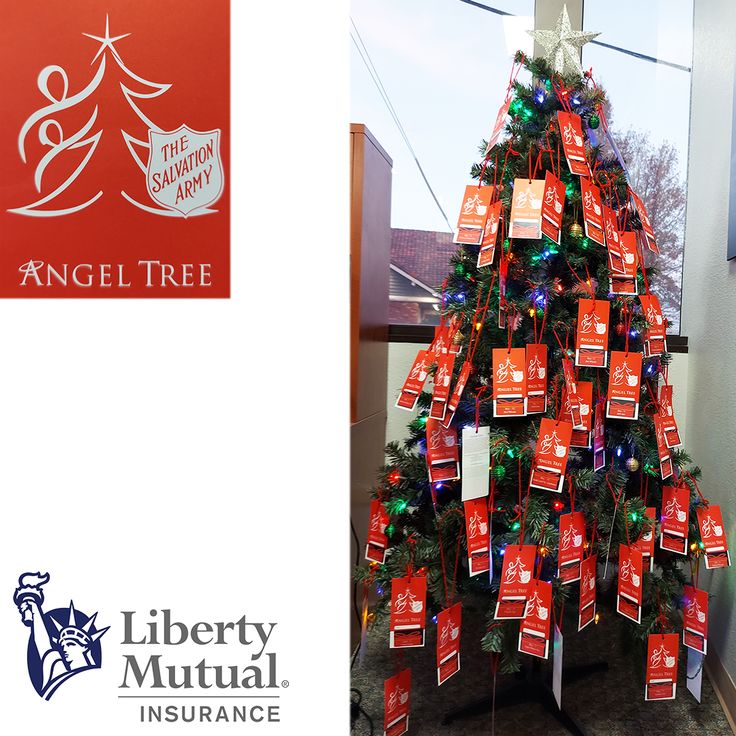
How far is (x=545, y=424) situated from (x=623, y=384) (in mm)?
244

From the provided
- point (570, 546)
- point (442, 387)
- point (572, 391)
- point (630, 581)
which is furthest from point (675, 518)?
point (442, 387)

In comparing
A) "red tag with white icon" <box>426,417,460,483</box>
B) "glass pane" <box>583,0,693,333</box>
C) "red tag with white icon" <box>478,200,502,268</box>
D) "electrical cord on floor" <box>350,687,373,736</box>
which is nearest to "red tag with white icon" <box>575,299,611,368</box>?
"red tag with white icon" <box>478,200,502,268</box>

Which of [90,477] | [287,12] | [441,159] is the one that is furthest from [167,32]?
[441,159]

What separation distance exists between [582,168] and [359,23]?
1.38 metres

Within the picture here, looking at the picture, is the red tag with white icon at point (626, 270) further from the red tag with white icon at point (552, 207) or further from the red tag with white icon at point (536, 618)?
the red tag with white icon at point (536, 618)

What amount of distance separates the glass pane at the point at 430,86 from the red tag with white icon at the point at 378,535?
1.06m

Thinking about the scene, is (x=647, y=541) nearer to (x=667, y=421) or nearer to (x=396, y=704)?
(x=667, y=421)

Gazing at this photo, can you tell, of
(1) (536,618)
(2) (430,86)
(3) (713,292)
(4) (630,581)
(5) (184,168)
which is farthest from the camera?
(2) (430,86)

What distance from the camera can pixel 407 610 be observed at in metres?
1.57

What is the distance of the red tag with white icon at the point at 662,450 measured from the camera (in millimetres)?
1683

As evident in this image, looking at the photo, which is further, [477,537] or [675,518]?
[675,518]

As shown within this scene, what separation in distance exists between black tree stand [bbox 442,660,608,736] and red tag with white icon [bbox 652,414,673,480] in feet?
2.27

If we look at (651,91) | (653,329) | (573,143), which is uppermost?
(651,91)

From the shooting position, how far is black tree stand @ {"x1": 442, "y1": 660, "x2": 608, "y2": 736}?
1756 millimetres
